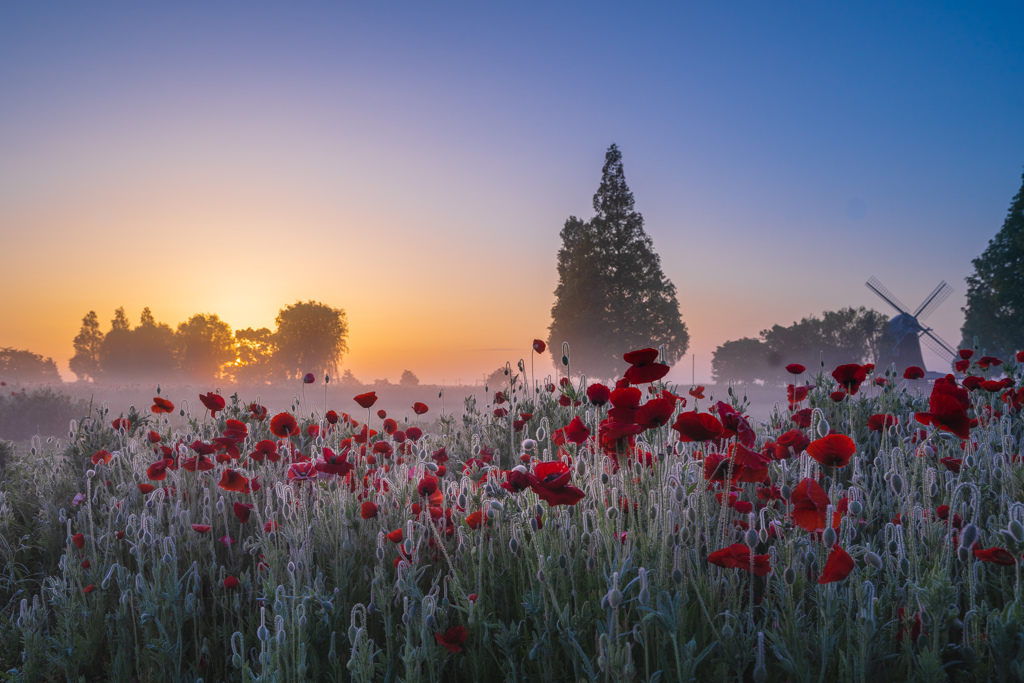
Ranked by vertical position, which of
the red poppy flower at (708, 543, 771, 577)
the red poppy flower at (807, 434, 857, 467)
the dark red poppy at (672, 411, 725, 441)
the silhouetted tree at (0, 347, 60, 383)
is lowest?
the red poppy flower at (708, 543, 771, 577)

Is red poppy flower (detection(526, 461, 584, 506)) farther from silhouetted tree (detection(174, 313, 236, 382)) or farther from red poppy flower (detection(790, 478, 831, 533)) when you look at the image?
silhouetted tree (detection(174, 313, 236, 382))

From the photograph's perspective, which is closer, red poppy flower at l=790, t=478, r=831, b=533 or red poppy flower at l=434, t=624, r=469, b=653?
red poppy flower at l=790, t=478, r=831, b=533

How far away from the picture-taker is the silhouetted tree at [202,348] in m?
65.0

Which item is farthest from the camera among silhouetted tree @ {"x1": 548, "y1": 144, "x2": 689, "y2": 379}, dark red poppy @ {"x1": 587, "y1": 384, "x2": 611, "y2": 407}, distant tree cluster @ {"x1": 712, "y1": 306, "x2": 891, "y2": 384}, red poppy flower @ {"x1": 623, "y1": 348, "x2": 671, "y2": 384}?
distant tree cluster @ {"x1": 712, "y1": 306, "x2": 891, "y2": 384}

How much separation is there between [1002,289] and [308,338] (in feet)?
187

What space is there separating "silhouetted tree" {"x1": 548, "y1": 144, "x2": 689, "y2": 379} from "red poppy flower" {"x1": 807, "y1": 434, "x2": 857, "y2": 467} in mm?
34901

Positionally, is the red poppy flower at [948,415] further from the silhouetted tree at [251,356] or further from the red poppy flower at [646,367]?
the silhouetted tree at [251,356]

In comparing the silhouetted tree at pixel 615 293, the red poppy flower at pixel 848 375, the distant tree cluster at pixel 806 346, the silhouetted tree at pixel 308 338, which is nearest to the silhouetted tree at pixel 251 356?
the silhouetted tree at pixel 308 338

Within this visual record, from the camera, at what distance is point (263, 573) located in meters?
3.36

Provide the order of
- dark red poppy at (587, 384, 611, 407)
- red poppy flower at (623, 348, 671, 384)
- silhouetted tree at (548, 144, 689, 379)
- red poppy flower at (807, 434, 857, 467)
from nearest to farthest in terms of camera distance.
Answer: red poppy flower at (807, 434, 857, 467), red poppy flower at (623, 348, 671, 384), dark red poppy at (587, 384, 611, 407), silhouetted tree at (548, 144, 689, 379)

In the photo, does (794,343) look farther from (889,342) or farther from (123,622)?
(123,622)

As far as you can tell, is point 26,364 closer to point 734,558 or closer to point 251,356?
point 251,356

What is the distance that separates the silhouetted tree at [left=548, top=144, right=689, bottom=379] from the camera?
37438 millimetres

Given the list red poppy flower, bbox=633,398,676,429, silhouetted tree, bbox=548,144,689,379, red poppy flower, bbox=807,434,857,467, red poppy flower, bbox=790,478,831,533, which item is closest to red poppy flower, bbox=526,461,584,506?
red poppy flower, bbox=633,398,676,429
